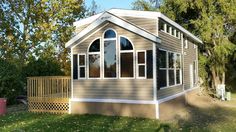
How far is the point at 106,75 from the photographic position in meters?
14.6

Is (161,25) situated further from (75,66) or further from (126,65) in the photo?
(75,66)

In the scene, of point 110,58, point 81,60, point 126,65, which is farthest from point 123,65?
point 81,60

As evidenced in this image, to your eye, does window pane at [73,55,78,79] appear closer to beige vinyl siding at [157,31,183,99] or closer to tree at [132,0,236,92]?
beige vinyl siding at [157,31,183,99]

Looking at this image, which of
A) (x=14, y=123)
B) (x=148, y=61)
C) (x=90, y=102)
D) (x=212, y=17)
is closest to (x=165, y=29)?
(x=148, y=61)

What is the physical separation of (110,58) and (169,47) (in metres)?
3.61

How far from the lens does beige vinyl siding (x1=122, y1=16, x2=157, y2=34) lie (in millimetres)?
14344

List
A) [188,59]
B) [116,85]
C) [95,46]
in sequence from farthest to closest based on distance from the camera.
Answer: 1. [188,59]
2. [95,46]
3. [116,85]

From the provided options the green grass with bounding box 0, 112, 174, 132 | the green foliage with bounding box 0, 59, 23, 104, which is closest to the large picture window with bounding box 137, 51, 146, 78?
the green grass with bounding box 0, 112, 174, 132

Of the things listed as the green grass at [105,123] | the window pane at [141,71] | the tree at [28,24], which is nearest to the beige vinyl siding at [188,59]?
the green grass at [105,123]

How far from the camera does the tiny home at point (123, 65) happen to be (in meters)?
13.8

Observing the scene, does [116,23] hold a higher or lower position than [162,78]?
higher

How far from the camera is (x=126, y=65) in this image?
14234 millimetres

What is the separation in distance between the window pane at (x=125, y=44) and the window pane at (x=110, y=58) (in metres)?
0.37

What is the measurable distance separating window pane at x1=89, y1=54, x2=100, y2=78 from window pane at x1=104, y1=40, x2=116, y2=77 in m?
0.39
